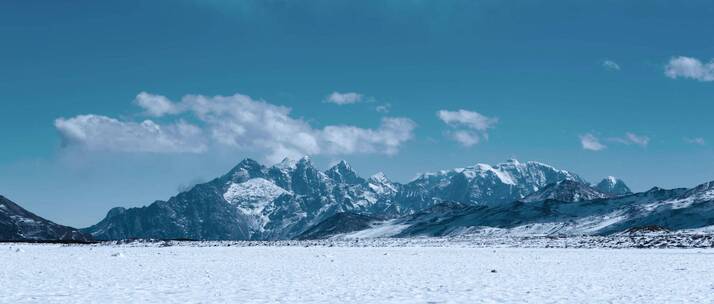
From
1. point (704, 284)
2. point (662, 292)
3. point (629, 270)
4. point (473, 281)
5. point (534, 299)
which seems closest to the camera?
point (534, 299)

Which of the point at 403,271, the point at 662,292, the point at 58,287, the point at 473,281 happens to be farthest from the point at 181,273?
the point at 662,292

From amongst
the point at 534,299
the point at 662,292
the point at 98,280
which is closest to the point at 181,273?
the point at 98,280

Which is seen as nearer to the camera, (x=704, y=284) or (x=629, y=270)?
(x=704, y=284)

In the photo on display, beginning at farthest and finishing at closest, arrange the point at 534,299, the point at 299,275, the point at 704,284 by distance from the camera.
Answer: the point at 299,275, the point at 704,284, the point at 534,299

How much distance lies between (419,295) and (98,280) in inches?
Answer: 642

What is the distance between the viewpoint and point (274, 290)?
2669 cm

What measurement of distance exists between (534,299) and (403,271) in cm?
1562

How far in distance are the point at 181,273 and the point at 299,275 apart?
678cm

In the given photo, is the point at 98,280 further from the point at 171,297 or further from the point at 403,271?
the point at 403,271

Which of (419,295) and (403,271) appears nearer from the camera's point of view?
(419,295)

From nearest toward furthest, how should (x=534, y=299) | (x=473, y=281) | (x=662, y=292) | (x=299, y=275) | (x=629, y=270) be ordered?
(x=534, y=299), (x=662, y=292), (x=473, y=281), (x=299, y=275), (x=629, y=270)

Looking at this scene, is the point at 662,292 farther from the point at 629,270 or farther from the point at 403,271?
the point at 403,271

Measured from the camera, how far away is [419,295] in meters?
24.8

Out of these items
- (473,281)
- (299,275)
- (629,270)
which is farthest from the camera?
(629,270)
